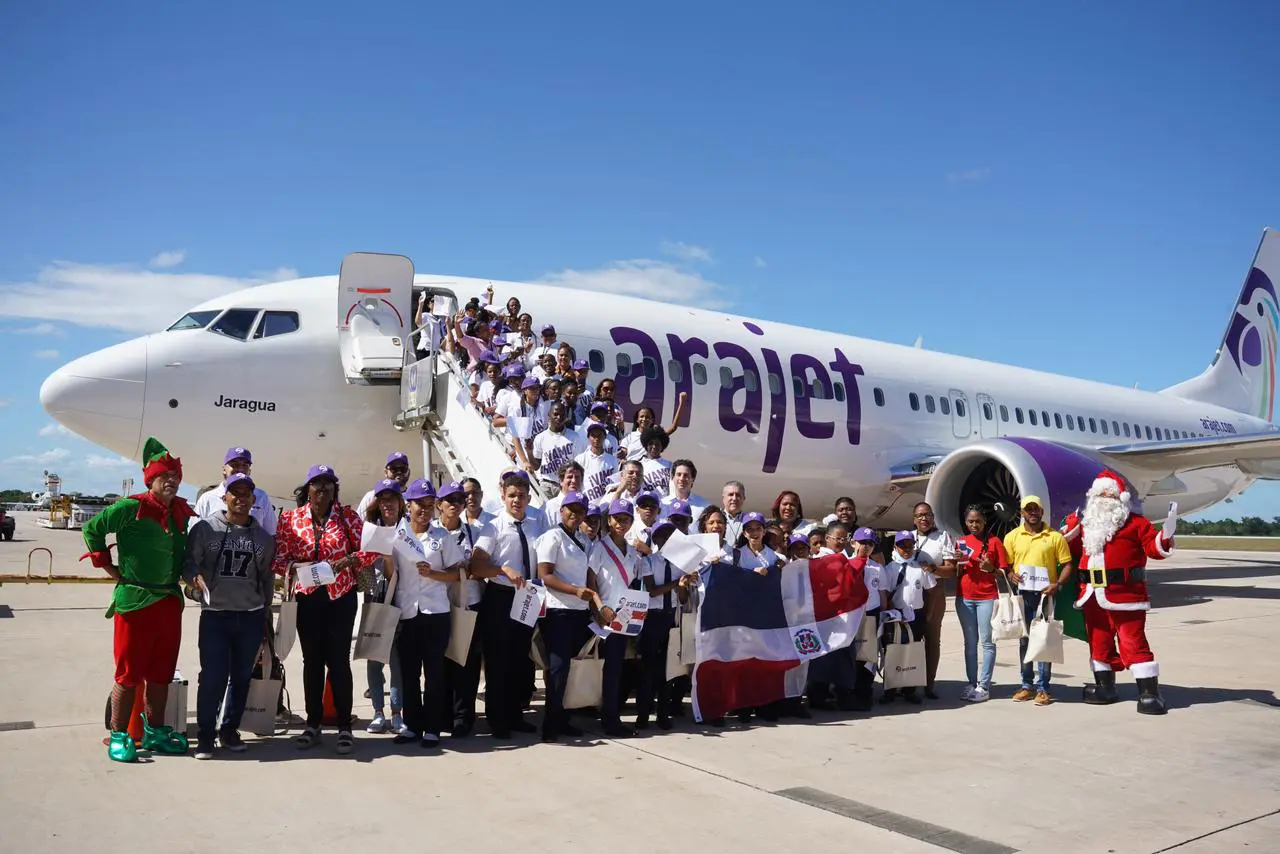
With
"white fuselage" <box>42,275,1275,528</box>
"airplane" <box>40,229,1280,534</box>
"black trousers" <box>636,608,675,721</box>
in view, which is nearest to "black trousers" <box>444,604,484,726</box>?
"black trousers" <box>636,608,675,721</box>

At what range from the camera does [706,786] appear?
188 inches

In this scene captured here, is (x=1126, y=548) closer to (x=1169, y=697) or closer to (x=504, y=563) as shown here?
(x=1169, y=697)

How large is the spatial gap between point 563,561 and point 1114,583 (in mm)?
3847

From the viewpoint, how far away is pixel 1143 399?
21.4 meters

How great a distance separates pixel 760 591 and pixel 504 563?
1.83 m

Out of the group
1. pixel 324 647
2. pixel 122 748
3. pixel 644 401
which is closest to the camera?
pixel 122 748

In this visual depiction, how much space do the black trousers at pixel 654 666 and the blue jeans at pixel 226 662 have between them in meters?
2.19

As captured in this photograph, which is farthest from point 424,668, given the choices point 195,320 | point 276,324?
point 195,320

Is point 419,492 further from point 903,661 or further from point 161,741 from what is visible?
point 903,661

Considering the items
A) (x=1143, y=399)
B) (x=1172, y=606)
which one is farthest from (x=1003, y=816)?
(x=1143, y=399)

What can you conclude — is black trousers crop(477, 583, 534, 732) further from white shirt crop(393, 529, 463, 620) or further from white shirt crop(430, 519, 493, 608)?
white shirt crop(393, 529, 463, 620)

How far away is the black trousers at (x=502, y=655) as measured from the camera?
5742mm

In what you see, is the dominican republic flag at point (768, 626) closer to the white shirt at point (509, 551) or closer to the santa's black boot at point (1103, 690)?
the white shirt at point (509, 551)

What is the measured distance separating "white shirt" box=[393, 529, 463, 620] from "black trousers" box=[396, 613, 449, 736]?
5 cm
